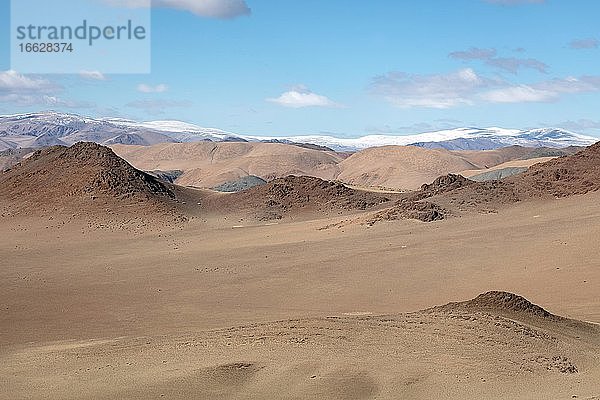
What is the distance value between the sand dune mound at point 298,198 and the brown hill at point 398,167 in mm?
36712

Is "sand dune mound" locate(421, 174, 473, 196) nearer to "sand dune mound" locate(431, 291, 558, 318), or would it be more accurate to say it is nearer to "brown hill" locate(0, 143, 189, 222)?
"brown hill" locate(0, 143, 189, 222)

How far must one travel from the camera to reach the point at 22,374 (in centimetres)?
1079

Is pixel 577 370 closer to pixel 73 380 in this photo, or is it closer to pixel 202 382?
pixel 202 382

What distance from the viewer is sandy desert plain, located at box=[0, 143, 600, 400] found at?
10.1 meters

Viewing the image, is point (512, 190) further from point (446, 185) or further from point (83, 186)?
point (83, 186)

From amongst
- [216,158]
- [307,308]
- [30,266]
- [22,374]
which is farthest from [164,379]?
[216,158]

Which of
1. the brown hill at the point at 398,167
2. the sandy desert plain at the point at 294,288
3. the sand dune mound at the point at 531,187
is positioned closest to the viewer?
the sandy desert plain at the point at 294,288

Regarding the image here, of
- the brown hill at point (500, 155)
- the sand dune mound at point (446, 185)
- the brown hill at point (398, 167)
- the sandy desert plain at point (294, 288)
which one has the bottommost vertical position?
the sandy desert plain at point (294, 288)

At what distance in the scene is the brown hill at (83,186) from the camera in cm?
3959

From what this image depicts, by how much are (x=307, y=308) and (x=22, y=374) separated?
8286 mm

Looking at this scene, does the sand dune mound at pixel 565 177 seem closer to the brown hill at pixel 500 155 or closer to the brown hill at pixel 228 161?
the brown hill at pixel 228 161

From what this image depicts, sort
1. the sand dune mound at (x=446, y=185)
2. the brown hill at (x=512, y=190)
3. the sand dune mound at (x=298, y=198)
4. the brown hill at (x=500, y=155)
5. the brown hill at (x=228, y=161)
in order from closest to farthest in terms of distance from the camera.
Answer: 1. the brown hill at (x=512, y=190)
2. the sand dune mound at (x=446, y=185)
3. the sand dune mound at (x=298, y=198)
4. the brown hill at (x=228, y=161)
5. the brown hill at (x=500, y=155)

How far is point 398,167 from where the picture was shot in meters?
91.4

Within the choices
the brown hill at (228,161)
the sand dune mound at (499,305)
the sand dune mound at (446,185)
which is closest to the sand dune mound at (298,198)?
the sand dune mound at (446,185)
